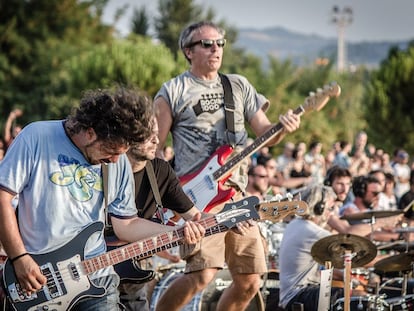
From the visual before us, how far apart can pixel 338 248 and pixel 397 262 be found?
100 cm

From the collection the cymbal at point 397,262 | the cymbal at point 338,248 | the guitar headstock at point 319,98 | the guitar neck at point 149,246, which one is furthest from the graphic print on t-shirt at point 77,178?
the cymbal at point 397,262

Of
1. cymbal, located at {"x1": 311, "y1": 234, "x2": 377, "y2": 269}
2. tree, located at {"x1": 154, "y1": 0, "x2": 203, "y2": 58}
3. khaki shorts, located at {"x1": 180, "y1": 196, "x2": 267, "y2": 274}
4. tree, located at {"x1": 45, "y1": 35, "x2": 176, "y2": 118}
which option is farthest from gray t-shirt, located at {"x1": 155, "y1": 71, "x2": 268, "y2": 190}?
tree, located at {"x1": 154, "y1": 0, "x2": 203, "y2": 58}

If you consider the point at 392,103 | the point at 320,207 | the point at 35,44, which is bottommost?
the point at 392,103

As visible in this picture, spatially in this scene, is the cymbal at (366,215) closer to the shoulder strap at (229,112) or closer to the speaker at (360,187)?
the speaker at (360,187)

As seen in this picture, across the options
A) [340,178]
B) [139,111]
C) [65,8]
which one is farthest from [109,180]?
[65,8]

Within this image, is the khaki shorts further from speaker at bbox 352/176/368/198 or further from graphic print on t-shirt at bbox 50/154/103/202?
speaker at bbox 352/176/368/198

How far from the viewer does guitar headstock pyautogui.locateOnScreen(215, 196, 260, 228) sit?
5.68 meters

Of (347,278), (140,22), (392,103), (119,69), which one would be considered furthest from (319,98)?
(140,22)

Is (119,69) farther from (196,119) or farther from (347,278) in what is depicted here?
(347,278)

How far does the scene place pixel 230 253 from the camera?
708 cm

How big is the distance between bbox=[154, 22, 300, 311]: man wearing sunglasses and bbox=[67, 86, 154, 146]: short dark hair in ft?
7.08

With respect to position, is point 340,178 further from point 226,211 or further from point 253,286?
point 226,211

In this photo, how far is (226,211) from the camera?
572 cm

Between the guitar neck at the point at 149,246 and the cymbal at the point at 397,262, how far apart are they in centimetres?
314
